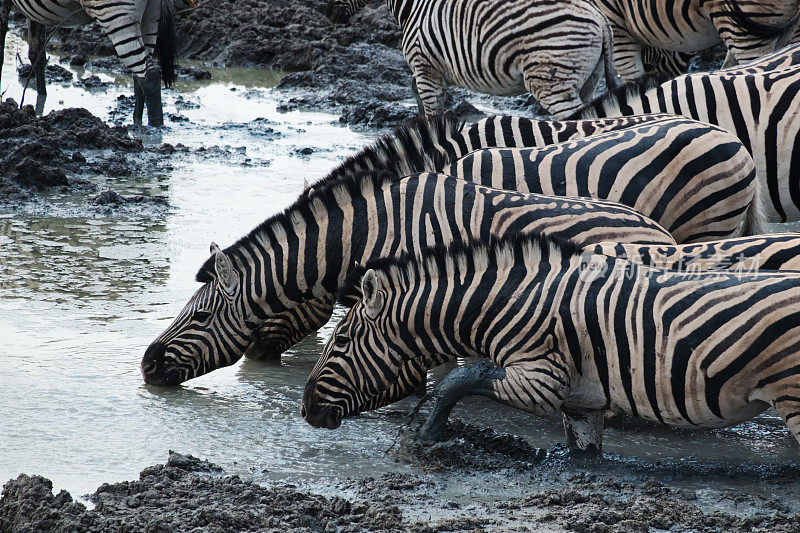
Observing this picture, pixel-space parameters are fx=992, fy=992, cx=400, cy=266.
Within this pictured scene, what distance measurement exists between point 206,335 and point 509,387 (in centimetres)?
199

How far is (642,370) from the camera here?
14.5 feet

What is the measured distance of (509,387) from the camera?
4.66 m

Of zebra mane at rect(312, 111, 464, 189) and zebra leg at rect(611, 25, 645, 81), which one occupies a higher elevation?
zebra leg at rect(611, 25, 645, 81)

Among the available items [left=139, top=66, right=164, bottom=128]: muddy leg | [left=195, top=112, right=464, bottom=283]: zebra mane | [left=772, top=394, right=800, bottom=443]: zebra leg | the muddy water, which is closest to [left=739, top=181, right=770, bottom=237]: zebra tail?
the muddy water

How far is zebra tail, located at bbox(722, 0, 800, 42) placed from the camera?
345 inches

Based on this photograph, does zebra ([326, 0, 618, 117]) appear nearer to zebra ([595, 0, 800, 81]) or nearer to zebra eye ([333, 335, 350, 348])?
zebra ([595, 0, 800, 81])

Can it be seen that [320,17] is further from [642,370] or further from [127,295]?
[642,370]

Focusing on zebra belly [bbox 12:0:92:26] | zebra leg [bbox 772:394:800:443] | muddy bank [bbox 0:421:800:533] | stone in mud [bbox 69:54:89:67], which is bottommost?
muddy bank [bbox 0:421:800:533]

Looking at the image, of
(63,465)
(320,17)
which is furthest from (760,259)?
(320,17)

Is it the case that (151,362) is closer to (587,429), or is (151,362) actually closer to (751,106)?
(587,429)

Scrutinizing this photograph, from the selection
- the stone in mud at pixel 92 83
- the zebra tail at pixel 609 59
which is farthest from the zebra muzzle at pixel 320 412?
the stone in mud at pixel 92 83

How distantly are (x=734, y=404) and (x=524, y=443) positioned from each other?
1059 mm

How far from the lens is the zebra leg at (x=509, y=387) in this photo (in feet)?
15.0

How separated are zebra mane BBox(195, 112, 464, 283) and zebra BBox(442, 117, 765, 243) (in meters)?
0.32
